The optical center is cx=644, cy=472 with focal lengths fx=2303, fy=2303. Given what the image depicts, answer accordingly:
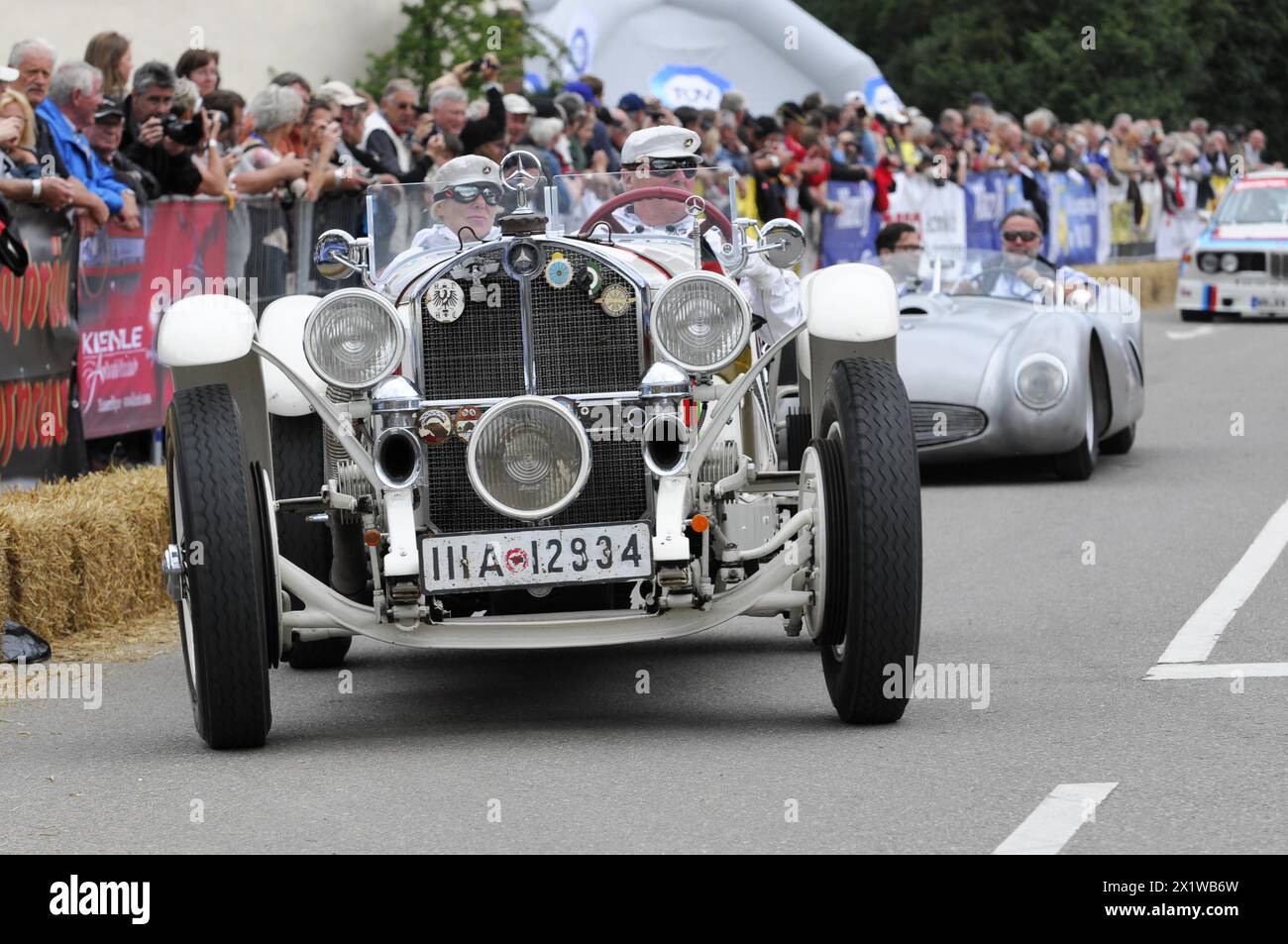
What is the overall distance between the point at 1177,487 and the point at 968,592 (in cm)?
345

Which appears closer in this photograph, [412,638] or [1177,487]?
[412,638]

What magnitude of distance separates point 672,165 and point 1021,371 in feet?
14.8

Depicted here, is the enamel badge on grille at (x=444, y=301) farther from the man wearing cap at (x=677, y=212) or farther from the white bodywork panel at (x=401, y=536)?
the man wearing cap at (x=677, y=212)

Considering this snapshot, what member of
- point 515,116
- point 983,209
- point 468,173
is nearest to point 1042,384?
point 515,116

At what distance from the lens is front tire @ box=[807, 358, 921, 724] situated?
6.22m

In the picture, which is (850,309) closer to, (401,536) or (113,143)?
(401,536)

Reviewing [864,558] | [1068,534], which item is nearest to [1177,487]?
[1068,534]

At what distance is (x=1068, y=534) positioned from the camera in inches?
417

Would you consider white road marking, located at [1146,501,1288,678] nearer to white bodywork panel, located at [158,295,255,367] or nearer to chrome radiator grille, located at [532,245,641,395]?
chrome radiator grille, located at [532,245,641,395]

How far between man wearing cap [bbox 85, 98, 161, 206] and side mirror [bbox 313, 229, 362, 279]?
3.67 metres

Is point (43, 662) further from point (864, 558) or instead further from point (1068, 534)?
point (1068, 534)

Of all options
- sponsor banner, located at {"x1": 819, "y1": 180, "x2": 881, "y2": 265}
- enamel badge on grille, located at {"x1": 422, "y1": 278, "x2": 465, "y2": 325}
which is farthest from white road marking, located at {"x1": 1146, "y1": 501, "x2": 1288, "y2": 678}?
sponsor banner, located at {"x1": 819, "y1": 180, "x2": 881, "y2": 265}

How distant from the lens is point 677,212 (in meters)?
8.04

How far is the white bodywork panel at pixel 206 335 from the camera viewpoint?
6.99 metres
